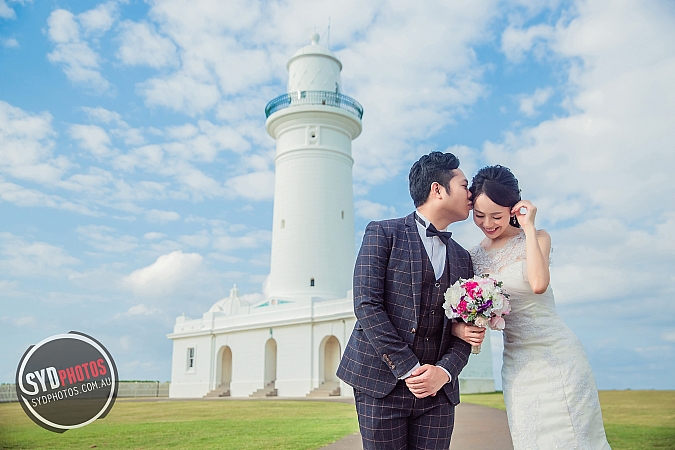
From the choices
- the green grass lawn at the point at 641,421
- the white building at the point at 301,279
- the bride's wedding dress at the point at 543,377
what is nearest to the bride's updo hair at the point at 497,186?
the bride's wedding dress at the point at 543,377

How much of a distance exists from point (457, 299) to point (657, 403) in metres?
11.8

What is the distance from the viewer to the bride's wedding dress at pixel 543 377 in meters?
3.10

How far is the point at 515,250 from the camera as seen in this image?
337 cm

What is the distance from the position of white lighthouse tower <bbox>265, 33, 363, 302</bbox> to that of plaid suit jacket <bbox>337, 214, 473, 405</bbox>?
64.2 ft

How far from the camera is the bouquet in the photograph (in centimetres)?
277

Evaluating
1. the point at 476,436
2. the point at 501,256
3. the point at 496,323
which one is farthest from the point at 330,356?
the point at 496,323

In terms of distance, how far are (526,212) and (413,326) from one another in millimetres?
968

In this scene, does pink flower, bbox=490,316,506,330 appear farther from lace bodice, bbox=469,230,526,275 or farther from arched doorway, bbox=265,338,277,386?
arched doorway, bbox=265,338,277,386

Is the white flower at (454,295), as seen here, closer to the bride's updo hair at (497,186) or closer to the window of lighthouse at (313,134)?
the bride's updo hair at (497,186)

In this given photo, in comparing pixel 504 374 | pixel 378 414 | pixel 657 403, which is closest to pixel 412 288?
pixel 378 414

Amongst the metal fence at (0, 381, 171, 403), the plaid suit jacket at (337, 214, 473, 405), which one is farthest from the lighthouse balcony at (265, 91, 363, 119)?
the plaid suit jacket at (337, 214, 473, 405)

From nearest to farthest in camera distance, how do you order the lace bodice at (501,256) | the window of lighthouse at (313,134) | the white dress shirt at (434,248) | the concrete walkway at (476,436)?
1. the white dress shirt at (434,248)
2. the lace bodice at (501,256)
3. the concrete walkway at (476,436)
4. the window of lighthouse at (313,134)

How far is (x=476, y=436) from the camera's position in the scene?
7234 millimetres

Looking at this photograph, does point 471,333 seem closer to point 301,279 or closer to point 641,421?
point 641,421
